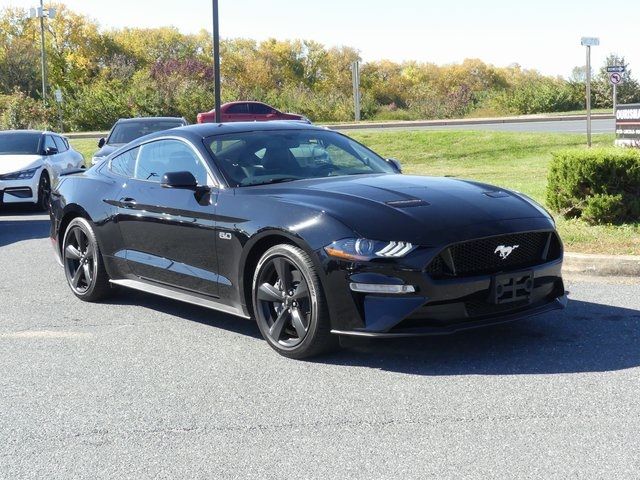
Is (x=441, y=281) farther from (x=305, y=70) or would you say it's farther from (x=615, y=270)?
(x=305, y=70)

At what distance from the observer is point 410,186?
613cm

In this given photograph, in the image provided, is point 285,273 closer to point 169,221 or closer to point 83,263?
point 169,221

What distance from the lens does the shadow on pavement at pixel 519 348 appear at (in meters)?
5.42

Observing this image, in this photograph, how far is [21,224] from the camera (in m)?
14.2

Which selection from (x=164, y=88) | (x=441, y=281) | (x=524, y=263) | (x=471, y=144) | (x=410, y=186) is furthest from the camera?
(x=164, y=88)

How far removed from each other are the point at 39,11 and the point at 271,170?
156 ft

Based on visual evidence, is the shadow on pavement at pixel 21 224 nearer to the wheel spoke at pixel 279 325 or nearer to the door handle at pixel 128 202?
the door handle at pixel 128 202

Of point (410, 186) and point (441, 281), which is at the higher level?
point (410, 186)

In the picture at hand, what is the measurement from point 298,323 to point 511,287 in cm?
132

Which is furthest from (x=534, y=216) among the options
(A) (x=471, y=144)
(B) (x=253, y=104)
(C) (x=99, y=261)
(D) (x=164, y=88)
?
(D) (x=164, y=88)

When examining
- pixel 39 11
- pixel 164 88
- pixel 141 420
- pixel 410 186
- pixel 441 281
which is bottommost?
pixel 141 420

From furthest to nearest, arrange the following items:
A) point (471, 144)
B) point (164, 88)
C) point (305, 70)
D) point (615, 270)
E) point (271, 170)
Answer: point (305, 70)
point (164, 88)
point (471, 144)
point (615, 270)
point (271, 170)

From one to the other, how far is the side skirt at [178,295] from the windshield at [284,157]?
0.85 metres

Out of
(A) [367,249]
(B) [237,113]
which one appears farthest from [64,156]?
(B) [237,113]
